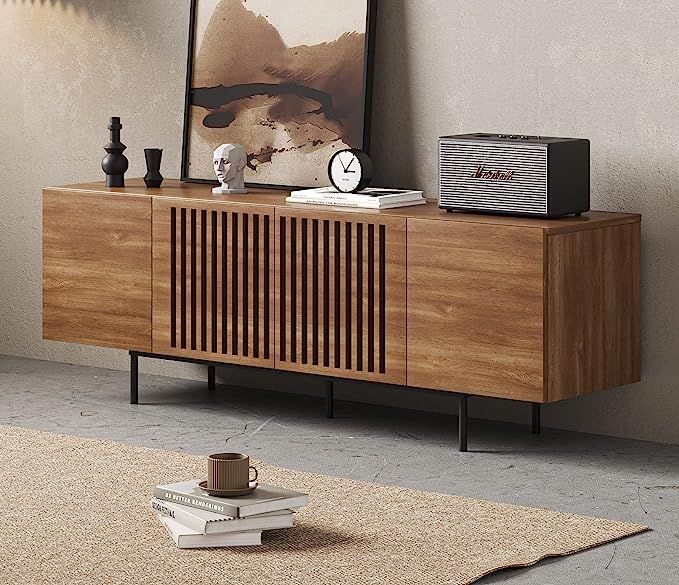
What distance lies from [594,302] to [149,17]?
2232 mm

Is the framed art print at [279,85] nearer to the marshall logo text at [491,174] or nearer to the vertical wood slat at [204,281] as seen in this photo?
the vertical wood slat at [204,281]

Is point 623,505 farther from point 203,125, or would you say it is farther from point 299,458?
point 203,125

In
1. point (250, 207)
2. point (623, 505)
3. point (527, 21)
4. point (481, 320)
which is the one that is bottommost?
point (623, 505)

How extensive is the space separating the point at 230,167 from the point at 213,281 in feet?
1.35

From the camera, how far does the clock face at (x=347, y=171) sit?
494 centimetres

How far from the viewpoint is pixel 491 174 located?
15.1ft

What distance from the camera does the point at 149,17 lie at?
19.3 ft

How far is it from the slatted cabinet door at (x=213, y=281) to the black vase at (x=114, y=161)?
1.15 ft

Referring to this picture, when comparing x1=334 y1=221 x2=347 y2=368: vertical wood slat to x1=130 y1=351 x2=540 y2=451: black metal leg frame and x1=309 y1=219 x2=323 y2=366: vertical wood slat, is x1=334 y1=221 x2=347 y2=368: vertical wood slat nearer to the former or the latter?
x1=309 y1=219 x2=323 y2=366: vertical wood slat

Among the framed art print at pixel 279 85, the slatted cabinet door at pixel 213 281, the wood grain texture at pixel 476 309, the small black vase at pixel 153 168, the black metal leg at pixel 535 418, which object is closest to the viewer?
the wood grain texture at pixel 476 309

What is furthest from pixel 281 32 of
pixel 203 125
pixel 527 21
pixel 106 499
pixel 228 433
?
pixel 106 499

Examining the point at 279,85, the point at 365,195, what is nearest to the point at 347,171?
the point at 365,195

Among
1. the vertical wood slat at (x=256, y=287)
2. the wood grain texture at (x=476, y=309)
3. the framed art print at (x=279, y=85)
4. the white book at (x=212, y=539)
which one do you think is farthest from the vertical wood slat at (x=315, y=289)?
the white book at (x=212, y=539)

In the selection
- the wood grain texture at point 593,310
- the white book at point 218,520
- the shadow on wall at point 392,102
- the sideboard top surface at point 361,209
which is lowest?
the white book at point 218,520
